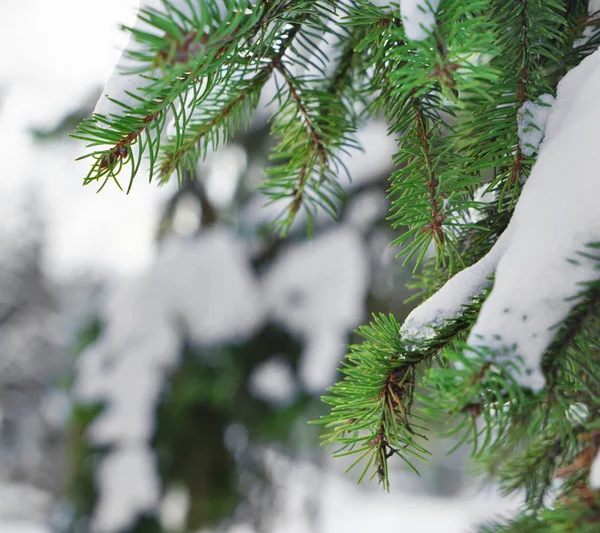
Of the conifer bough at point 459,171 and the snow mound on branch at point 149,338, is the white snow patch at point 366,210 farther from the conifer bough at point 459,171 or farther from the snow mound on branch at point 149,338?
the conifer bough at point 459,171

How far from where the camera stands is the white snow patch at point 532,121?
368 mm

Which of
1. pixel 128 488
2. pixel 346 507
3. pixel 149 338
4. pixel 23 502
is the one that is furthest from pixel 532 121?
pixel 23 502

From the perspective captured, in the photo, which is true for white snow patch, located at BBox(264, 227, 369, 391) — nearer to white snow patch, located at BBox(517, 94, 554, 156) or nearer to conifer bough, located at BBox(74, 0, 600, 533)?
conifer bough, located at BBox(74, 0, 600, 533)

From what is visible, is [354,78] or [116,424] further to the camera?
[116,424]

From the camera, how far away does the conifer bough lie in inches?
→ 10.7

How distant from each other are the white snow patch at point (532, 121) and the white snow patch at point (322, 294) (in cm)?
149

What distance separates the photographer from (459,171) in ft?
1.25

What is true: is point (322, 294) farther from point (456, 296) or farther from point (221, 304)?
point (456, 296)

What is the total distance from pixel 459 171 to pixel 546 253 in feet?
0.39

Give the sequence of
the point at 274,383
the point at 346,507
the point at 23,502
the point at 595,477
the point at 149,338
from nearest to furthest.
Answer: the point at 595,477
the point at 274,383
the point at 149,338
the point at 23,502
the point at 346,507

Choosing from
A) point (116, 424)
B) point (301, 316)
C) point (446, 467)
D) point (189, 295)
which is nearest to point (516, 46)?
point (301, 316)

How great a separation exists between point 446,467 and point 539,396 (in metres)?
8.50

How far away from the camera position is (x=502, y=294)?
291mm

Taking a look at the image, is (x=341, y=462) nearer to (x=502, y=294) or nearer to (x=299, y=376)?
(x=299, y=376)
